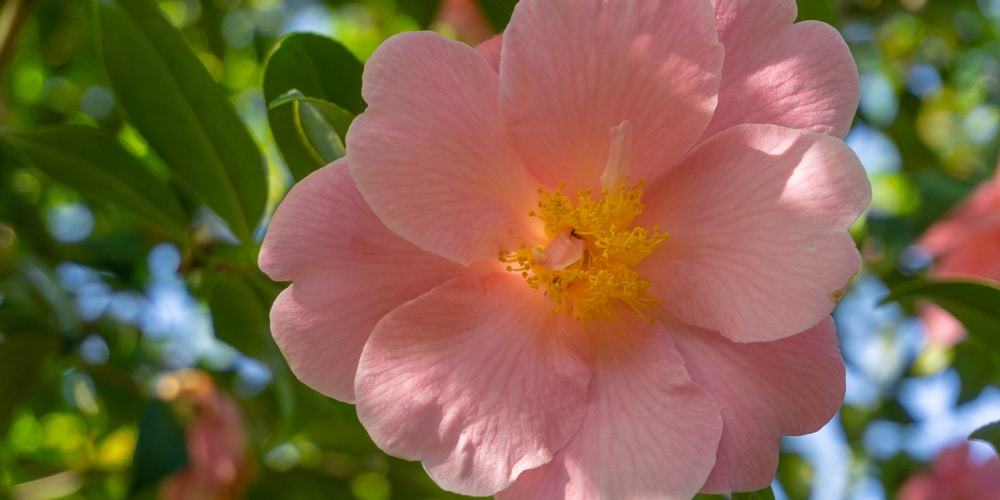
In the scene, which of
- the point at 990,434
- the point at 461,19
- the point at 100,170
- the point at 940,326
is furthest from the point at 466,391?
the point at 461,19

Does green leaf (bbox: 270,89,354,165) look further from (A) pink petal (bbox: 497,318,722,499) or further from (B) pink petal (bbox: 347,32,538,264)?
(A) pink petal (bbox: 497,318,722,499)

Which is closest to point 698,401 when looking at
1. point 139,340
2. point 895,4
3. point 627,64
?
point 627,64

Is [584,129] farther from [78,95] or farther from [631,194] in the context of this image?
[78,95]

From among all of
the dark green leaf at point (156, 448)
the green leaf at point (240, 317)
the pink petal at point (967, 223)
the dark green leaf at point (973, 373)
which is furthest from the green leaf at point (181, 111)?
the dark green leaf at point (973, 373)

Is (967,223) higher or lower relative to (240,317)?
lower

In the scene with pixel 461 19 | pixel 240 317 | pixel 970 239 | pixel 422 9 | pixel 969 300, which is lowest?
pixel 970 239

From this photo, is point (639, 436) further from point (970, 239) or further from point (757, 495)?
point (970, 239)

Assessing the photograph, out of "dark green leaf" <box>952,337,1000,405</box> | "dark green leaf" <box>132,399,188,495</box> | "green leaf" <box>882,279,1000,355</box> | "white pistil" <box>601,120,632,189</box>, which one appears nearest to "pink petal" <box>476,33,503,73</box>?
"white pistil" <box>601,120,632,189</box>
